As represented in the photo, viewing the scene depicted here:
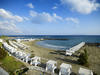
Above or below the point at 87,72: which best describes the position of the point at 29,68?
below

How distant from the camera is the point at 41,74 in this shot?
7.43 meters

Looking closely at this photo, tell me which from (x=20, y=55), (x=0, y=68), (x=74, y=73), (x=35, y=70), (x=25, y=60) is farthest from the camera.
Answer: (x=20, y=55)

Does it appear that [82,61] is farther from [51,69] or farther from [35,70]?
[35,70]

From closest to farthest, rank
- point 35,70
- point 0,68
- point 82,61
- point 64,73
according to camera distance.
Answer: point 64,73 < point 35,70 < point 0,68 < point 82,61

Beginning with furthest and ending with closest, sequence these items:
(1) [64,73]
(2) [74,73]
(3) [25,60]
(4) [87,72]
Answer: (3) [25,60] < (2) [74,73] < (1) [64,73] < (4) [87,72]

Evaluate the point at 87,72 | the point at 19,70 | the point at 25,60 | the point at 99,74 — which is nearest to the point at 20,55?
the point at 25,60

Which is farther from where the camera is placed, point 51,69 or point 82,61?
point 82,61

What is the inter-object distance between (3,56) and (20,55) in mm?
2847

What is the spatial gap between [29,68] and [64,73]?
4.72 metres

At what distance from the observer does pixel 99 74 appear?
294 inches

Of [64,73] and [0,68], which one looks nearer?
[64,73]

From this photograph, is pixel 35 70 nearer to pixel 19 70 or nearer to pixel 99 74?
pixel 19 70

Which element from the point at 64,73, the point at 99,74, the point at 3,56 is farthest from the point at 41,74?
the point at 3,56

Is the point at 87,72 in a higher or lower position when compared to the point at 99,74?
higher
